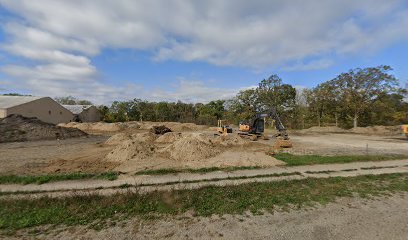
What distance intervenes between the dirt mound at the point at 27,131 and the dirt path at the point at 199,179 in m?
18.9

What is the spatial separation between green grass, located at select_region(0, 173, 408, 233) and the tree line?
1280 inches

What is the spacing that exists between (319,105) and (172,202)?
1560 inches

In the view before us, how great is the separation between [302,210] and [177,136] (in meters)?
16.3

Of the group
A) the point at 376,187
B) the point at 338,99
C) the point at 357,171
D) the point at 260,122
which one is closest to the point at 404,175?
the point at 357,171

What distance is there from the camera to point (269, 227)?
4.85m

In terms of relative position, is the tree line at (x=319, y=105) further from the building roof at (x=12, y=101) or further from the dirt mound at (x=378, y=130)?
the building roof at (x=12, y=101)

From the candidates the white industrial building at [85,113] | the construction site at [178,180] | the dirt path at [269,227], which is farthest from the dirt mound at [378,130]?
the white industrial building at [85,113]

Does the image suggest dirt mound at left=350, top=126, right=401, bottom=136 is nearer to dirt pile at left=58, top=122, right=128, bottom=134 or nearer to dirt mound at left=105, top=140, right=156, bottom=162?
dirt mound at left=105, top=140, right=156, bottom=162

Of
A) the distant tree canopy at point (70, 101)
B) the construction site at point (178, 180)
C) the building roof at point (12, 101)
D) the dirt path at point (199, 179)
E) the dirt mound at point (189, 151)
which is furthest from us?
the distant tree canopy at point (70, 101)

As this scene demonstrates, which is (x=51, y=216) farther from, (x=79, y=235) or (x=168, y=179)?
(x=168, y=179)

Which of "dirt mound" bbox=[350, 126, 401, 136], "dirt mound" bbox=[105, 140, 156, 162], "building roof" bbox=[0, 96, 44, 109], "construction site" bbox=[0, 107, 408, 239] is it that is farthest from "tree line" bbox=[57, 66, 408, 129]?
"dirt mound" bbox=[105, 140, 156, 162]

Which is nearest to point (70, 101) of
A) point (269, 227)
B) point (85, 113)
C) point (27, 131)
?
point (85, 113)

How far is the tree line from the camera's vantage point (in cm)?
3450

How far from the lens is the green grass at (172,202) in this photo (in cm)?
519
